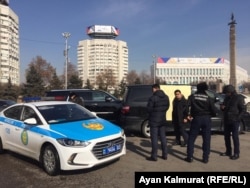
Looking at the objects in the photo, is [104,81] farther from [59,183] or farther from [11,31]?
[59,183]

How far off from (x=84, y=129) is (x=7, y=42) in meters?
113

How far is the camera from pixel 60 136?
6.31 m

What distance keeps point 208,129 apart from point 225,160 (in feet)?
2.96

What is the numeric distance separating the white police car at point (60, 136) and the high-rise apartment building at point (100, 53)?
108 meters

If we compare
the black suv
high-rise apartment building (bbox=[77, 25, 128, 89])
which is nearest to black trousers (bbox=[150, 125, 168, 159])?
the black suv

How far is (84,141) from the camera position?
244 inches

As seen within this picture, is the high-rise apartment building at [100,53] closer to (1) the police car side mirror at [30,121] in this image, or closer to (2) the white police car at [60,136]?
(2) the white police car at [60,136]

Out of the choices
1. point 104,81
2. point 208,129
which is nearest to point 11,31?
point 104,81

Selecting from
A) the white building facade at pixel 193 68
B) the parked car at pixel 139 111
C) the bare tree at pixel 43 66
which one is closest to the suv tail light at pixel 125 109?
the parked car at pixel 139 111

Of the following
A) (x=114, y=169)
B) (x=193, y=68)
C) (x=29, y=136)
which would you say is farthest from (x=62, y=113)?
(x=193, y=68)

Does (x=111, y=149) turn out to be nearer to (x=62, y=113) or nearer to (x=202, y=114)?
(x=62, y=113)

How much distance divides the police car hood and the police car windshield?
0.30 metres

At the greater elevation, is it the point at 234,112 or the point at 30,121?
the point at 234,112

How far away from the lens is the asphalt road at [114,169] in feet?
19.4
